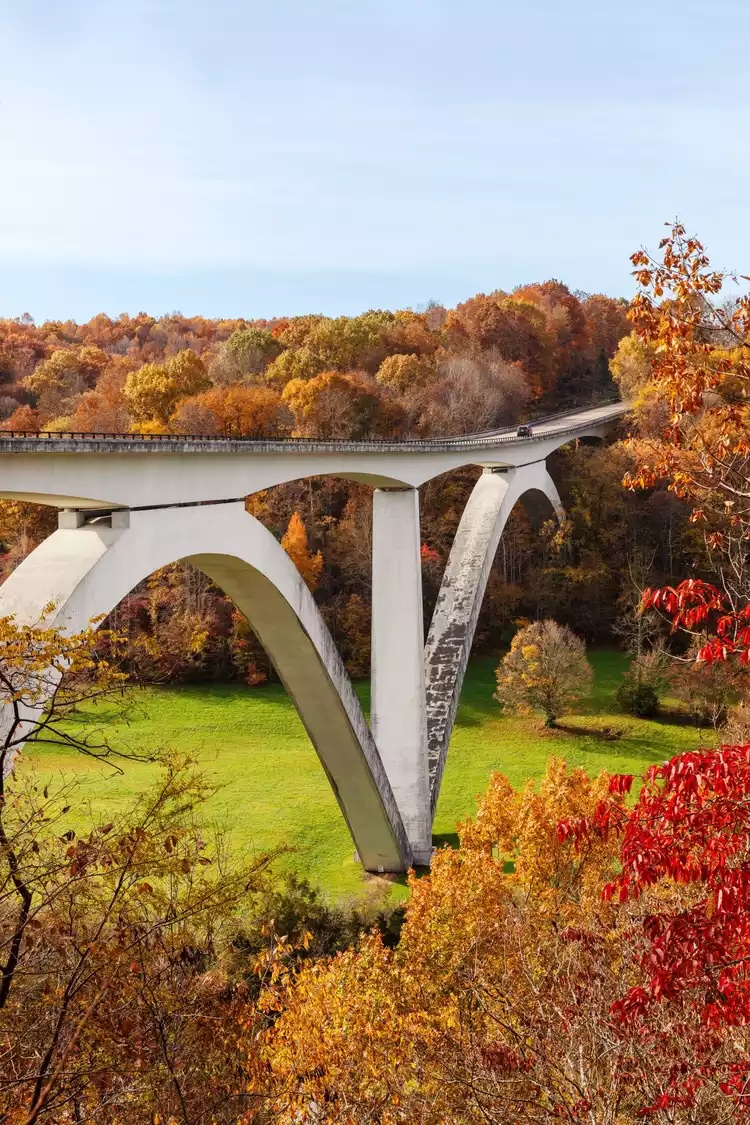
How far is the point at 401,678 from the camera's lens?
18734mm

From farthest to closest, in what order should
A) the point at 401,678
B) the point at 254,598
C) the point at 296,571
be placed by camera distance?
the point at 401,678, the point at 296,571, the point at 254,598

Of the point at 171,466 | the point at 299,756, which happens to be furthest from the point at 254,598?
the point at 299,756

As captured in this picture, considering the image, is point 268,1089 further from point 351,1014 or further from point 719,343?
point 719,343

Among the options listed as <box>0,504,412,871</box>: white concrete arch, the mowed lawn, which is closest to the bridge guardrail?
→ <box>0,504,412,871</box>: white concrete arch

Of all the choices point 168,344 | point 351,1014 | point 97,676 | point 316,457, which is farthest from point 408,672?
point 168,344

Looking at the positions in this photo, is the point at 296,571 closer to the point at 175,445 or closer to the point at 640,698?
the point at 175,445

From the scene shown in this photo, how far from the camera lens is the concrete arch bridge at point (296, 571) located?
9312mm

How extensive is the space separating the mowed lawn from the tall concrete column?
188cm

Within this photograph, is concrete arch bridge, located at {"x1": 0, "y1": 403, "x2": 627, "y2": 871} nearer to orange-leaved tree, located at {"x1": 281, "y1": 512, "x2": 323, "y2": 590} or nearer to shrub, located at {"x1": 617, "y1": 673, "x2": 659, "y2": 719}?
shrub, located at {"x1": 617, "y1": 673, "x2": 659, "y2": 719}

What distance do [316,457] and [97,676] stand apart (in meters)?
10.2

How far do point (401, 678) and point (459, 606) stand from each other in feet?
12.8

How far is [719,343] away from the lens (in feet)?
22.0

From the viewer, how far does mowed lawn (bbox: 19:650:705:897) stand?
2016 cm

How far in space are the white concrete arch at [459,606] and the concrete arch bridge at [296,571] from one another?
4 cm
